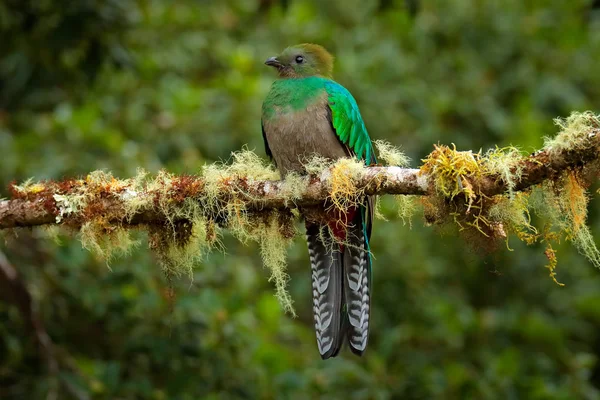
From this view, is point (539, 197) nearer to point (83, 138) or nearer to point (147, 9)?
point (83, 138)

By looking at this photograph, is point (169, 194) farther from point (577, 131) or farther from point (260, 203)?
point (577, 131)

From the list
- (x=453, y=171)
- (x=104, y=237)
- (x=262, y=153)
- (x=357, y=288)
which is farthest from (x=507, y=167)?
(x=262, y=153)

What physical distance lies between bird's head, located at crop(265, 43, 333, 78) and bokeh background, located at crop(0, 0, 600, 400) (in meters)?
0.25

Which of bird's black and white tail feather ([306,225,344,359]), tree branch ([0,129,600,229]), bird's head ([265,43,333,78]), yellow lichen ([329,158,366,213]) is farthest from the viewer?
bird's head ([265,43,333,78])

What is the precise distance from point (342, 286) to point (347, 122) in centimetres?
79

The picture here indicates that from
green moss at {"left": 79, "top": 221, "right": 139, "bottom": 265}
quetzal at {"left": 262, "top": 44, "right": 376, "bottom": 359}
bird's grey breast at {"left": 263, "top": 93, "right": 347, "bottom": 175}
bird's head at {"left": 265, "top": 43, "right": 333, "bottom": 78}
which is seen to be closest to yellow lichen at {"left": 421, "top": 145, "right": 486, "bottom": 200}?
quetzal at {"left": 262, "top": 44, "right": 376, "bottom": 359}

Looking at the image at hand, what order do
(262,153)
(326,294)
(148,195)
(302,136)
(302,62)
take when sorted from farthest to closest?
(262,153)
(302,62)
(302,136)
(326,294)
(148,195)

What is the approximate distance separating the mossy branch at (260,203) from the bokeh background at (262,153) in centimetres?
49

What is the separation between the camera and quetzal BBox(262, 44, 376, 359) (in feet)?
11.9

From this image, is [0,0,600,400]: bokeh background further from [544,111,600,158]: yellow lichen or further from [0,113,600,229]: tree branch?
[544,111,600,158]: yellow lichen

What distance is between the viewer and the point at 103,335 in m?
4.40

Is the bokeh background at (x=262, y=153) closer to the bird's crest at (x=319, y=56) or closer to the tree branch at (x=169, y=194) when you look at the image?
the bird's crest at (x=319, y=56)

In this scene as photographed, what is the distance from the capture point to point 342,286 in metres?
3.72

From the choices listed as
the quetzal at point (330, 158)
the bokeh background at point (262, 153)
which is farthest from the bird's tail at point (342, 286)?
the bokeh background at point (262, 153)
